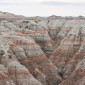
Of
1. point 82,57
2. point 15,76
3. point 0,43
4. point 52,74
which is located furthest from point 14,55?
point 82,57

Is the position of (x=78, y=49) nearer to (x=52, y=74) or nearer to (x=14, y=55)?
(x=52, y=74)

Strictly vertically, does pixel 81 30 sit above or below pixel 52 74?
above

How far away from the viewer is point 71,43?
10512 cm

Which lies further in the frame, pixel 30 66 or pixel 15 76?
pixel 30 66

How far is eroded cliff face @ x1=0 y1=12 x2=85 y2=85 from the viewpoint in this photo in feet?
234

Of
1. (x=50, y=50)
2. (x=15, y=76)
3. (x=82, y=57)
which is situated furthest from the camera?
(x=50, y=50)

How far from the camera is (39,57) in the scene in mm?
89125

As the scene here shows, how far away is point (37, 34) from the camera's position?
108 meters

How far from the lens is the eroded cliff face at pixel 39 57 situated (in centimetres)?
7119

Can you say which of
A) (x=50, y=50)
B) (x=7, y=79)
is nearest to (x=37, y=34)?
(x=50, y=50)

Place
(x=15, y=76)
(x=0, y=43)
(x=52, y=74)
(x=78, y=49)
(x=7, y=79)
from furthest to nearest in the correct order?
1. (x=78, y=49)
2. (x=52, y=74)
3. (x=0, y=43)
4. (x=15, y=76)
5. (x=7, y=79)

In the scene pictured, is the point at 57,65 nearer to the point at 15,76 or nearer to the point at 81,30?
the point at 81,30

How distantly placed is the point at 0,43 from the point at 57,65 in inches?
1088

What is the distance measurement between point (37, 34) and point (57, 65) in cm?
1069
